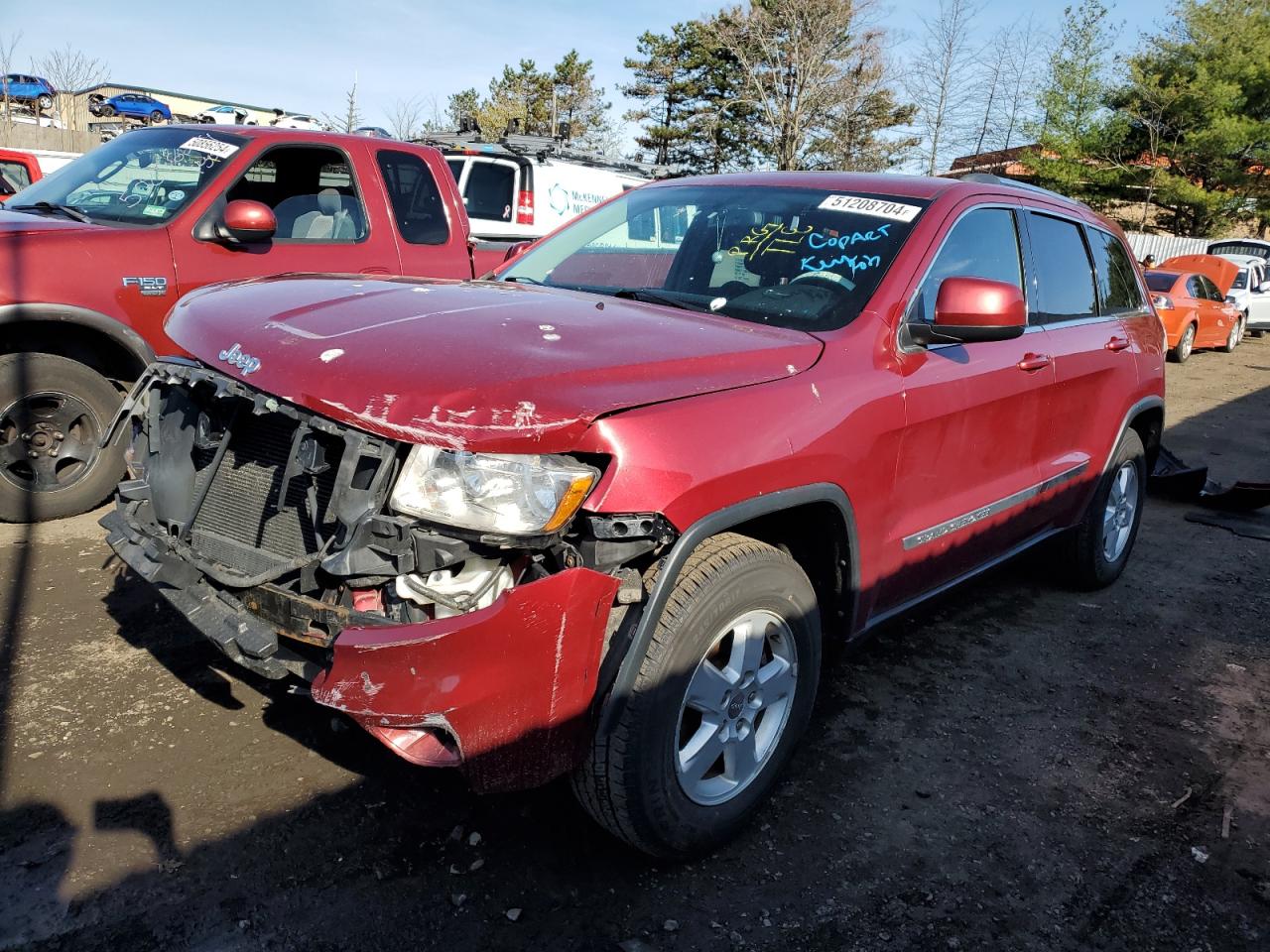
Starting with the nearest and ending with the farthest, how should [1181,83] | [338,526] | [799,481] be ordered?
[338,526] → [799,481] → [1181,83]

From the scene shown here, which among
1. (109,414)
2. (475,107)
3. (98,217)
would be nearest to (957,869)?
(109,414)

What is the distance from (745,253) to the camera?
341cm

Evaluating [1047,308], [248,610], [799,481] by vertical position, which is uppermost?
[1047,308]

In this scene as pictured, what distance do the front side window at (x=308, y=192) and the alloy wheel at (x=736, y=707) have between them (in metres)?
4.03

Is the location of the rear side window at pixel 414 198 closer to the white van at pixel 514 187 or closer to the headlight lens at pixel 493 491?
the white van at pixel 514 187

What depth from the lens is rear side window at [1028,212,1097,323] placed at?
403cm

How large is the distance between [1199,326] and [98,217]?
1667 centimetres

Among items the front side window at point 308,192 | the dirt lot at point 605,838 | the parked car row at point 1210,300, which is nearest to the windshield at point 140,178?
the front side window at point 308,192

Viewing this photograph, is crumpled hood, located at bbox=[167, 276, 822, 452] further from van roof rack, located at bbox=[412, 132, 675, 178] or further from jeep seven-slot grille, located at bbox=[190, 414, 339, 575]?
van roof rack, located at bbox=[412, 132, 675, 178]

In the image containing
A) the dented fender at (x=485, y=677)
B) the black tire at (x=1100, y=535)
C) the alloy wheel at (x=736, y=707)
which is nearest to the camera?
the dented fender at (x=485, y=677)

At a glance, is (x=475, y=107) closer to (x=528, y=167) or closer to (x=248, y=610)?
(x=528, y=167)

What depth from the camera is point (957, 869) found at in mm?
2719

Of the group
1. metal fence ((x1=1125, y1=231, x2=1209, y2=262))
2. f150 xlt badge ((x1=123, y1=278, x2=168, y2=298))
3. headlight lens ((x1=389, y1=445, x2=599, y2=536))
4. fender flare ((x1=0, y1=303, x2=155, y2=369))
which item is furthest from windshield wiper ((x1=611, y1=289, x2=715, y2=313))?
metal fence ((x1=1125, y1=231, x2=1209, y2=262))

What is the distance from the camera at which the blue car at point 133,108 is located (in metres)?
30.6
